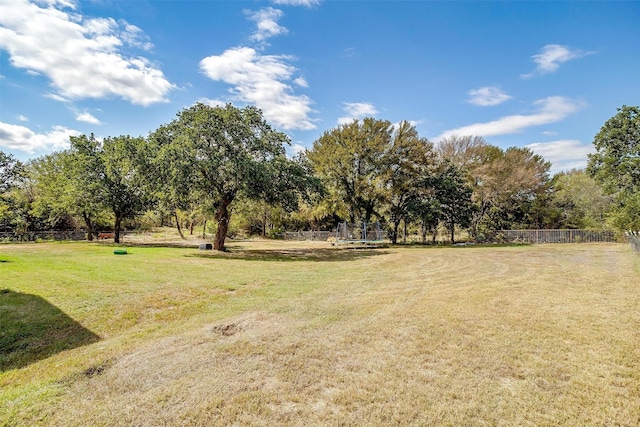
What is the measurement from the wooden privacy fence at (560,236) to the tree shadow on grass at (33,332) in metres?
31.7

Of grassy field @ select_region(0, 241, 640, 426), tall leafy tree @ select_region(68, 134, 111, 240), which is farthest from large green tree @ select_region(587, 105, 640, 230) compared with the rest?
tall leafy tree @ select_region(68, 134, 111, 240)

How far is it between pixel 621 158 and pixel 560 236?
7.86 m

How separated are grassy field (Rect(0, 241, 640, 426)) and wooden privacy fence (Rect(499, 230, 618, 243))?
2315cm

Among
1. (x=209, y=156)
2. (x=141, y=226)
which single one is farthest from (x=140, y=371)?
(x=141, y=226)

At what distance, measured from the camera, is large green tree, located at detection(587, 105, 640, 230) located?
21.3 m

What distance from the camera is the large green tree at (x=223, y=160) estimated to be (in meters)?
16.1

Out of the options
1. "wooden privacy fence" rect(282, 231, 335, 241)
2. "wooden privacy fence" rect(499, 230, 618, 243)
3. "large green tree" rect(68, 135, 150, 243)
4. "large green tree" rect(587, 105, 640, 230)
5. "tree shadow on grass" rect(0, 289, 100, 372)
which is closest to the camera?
"tree shadow on grass" rect(0, 289, 100, 372)

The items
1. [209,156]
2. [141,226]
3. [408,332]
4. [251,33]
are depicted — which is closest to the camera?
[408,332]

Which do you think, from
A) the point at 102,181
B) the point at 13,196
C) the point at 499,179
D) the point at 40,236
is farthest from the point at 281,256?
the point at 13,196

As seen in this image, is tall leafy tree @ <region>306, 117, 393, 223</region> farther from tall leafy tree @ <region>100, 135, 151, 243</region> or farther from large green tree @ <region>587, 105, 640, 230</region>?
large green tree @ <region>587, 105, 640, 230</region>

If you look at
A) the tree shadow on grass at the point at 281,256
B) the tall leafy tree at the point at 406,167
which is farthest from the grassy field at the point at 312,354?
the tall leafy tree at the point at 406,167

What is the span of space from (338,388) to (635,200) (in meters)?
25.8

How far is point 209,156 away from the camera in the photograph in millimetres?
16750

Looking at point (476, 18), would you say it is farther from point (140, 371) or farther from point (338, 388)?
point (140, 371)
